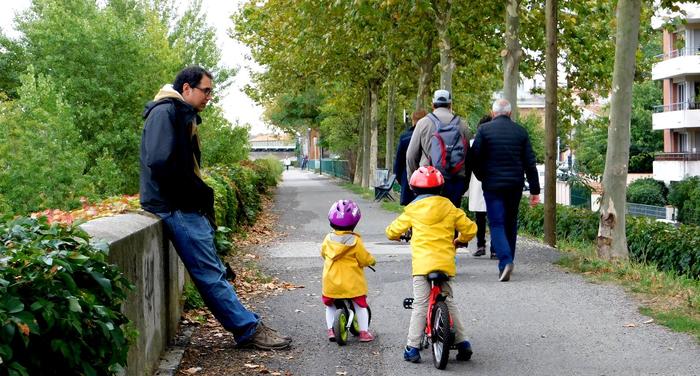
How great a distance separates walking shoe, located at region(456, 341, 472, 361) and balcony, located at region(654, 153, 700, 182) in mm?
49068

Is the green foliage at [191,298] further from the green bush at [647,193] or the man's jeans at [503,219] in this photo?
the green bush at [647,193]

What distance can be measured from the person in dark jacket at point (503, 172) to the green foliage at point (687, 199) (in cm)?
3149

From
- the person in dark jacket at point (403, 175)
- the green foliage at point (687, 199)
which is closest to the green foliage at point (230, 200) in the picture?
the person in dark jacket at point (403, 175)

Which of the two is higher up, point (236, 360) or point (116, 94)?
point (116, 94)

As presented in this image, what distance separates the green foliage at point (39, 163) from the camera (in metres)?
19.5

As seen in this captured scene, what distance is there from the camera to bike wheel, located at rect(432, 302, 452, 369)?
6.41 metres

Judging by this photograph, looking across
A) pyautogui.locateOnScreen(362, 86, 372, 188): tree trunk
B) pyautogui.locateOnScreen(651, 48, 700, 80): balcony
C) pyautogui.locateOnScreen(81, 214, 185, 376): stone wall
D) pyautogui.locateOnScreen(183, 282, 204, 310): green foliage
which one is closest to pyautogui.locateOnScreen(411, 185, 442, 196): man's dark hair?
pyautogui.locateOnScreen(81, 214, 185, 376): stone wall

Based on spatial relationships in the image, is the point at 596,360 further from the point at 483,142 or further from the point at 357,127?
the point at 357,127

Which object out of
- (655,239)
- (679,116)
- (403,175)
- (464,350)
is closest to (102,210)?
(464,350)

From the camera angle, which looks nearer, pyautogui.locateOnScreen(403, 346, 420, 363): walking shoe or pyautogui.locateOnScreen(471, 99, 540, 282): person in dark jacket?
pyautogui.locateOnScreen(403, 346, 420, 363): walking shoe

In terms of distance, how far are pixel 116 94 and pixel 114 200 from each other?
2546 cm

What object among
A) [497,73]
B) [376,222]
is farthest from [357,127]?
[376,222]

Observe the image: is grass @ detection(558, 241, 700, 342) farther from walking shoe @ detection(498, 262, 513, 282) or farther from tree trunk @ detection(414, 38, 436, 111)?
tree trunk @ detection(414, 38, 436, 111)

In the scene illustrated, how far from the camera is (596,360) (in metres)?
6.88
